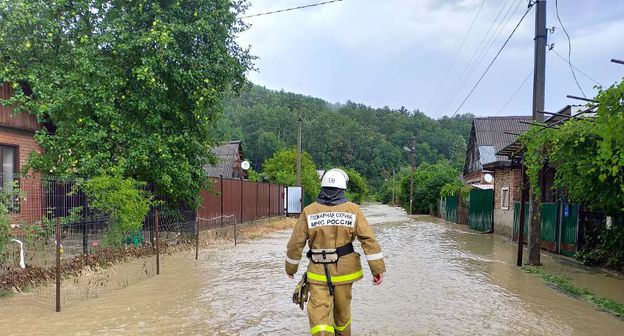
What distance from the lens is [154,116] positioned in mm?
11828

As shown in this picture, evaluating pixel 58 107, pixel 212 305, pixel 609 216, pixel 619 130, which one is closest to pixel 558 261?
pixel 609 216

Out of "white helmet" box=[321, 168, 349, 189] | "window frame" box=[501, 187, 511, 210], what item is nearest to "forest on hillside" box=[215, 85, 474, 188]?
"window frame" box=[501, 187, 511, 210]

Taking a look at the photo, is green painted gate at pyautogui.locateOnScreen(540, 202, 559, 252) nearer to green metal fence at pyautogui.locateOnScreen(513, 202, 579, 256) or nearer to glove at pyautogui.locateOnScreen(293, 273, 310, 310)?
green metal fence at pyautogui.locateOnScreen(513, 202, 579, 256)

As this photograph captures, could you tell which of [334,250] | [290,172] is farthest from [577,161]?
[290,172]

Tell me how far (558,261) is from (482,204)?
11020 millimetres

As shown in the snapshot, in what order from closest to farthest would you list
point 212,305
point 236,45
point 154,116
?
point 212,305, point 154,116, point 236,45

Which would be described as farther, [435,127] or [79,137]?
[435,127]

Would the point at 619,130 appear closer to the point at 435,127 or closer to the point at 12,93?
the point at 12,93

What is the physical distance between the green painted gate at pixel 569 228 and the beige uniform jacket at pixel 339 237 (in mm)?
9851

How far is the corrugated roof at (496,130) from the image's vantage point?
3384 cm

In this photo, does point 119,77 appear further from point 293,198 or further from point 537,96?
point 293,198

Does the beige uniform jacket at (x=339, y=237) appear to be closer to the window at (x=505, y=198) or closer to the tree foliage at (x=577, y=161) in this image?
the tree foliage at (x=577, y=161)

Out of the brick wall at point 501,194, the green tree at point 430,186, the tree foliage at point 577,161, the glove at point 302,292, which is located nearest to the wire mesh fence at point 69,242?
the glove at point 302,292

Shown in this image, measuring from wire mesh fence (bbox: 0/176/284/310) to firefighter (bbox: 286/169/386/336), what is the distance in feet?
12.5
